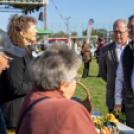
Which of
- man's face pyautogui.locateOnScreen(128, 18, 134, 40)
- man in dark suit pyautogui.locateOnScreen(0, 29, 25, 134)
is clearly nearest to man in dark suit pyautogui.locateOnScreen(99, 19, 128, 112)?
man's face pyautogui.locateOnScreen(128, 18, 134, 40)

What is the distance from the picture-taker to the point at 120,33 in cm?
278

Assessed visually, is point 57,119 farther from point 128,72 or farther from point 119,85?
point 119,85

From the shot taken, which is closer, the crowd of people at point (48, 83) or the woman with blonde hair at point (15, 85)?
the crowd of people at point (48, 83)

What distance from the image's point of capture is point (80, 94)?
594 cm

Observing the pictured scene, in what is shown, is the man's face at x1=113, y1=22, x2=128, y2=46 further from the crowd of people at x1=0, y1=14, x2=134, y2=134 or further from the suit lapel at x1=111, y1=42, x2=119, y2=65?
the suit lapel at x1=111, y1=42, x2=119, y2=65

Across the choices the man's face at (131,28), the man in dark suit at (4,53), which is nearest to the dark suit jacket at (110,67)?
the man's face at (131,28)

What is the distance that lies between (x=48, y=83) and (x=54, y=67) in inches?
3.4

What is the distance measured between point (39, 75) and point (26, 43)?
42.4 inches

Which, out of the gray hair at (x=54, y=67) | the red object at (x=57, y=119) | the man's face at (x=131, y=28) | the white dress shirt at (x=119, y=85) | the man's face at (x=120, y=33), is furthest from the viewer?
the man's face at (x=120, y=33)

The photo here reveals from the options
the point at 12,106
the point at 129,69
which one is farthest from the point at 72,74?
the point at 129,69

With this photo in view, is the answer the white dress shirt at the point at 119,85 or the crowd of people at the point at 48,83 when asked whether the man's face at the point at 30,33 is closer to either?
the crowd of people at the point at 48,83

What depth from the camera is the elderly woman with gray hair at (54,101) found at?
94 cm

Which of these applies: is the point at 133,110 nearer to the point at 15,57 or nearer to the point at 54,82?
the point at 15,57

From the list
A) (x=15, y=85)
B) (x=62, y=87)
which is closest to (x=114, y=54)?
(x=15, y=85)
